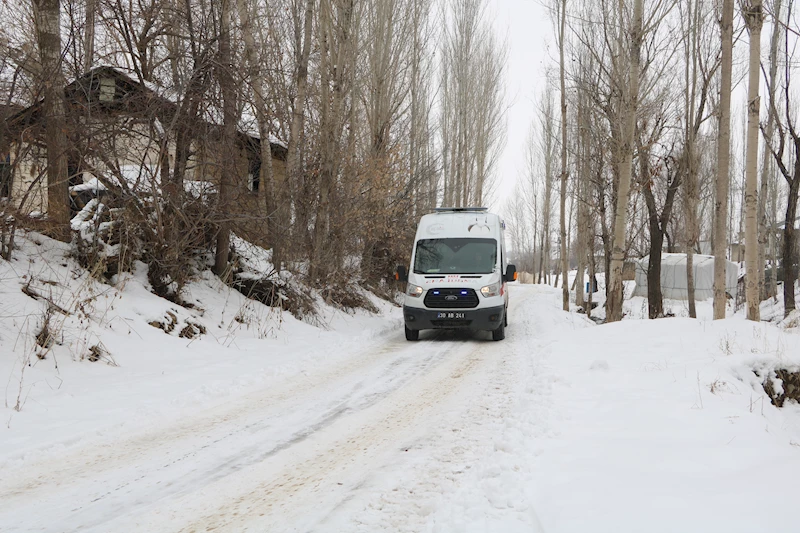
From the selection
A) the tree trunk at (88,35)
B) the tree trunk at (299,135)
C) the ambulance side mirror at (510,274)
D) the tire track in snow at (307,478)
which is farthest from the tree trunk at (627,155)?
the tree trunk at (88,35)

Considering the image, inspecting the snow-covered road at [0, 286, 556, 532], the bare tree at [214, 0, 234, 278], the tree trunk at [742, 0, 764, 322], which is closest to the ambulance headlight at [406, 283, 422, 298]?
the bare tree at [214, 0, 234, 278]

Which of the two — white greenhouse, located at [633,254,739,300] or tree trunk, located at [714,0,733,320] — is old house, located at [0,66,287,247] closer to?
tree trunk, located at [714,0,733,320]

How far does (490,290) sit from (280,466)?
25.7 ft

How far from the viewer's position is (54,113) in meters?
7.71

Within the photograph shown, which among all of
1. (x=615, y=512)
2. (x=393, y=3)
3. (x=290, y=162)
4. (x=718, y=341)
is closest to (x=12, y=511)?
(x=615, y=512)

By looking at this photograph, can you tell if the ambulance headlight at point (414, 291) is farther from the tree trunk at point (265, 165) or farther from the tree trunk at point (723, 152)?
the tree trunk at point (723, 152)

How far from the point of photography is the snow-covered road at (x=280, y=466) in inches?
129

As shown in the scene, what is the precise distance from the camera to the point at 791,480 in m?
3.55

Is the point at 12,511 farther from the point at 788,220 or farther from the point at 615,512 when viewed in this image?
the point at 788,220

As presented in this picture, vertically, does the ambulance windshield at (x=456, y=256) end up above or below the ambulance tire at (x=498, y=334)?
above

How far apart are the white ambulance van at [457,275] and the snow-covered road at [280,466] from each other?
434 centimetres

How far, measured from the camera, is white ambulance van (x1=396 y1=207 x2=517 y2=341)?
11.3 m

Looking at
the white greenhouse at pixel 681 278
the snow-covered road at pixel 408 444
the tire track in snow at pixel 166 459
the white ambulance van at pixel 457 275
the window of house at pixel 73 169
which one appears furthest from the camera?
the white greenhouse at pixel 681 278

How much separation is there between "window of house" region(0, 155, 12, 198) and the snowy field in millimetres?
1117
